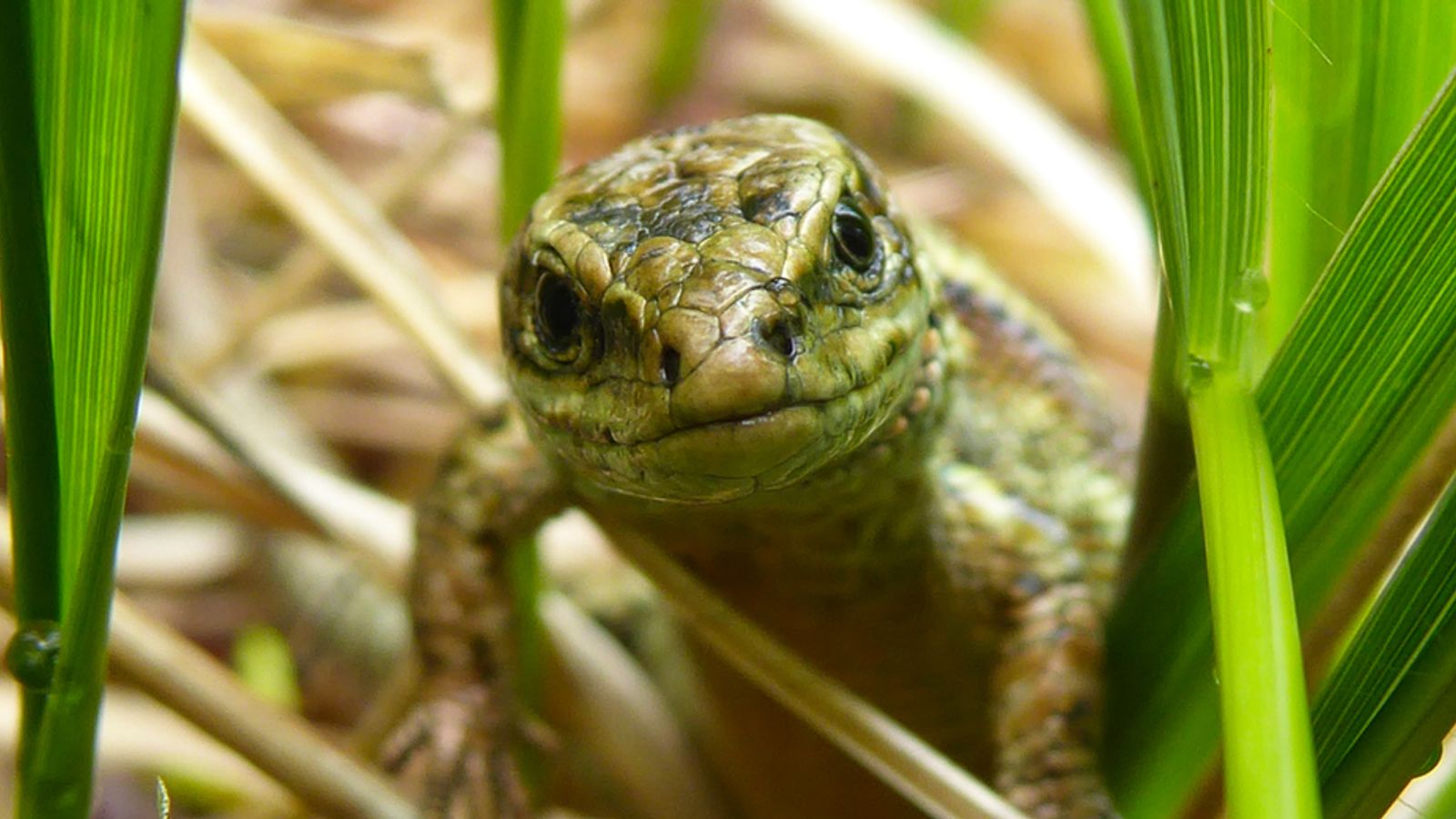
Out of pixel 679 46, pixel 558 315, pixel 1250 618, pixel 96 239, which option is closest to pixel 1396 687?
pixel 1250 618

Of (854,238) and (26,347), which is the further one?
(854,238)

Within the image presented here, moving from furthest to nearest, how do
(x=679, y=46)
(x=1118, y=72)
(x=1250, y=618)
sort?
1. (x=679, y=46)
2. (x=1118, y=72)
3. (x=1250, y=618)

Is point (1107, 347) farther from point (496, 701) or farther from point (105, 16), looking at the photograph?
point (105, 16)

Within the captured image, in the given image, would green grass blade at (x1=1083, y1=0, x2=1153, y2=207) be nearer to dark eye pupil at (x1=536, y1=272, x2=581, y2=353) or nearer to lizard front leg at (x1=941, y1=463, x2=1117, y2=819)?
lizard front leg at (x1=941, y1=463, x2=1117, y2=819)

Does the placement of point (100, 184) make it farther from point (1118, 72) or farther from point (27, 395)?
point (1118, 72)

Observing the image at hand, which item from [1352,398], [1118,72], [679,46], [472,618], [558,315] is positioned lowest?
[472,618]

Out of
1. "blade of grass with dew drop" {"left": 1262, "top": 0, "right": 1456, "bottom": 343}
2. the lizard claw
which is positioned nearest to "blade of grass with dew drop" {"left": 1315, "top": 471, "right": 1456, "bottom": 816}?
"blade of grass with dew drop" {"left": 1262, "top": 0, "right": 1456, "bottom": 343}
